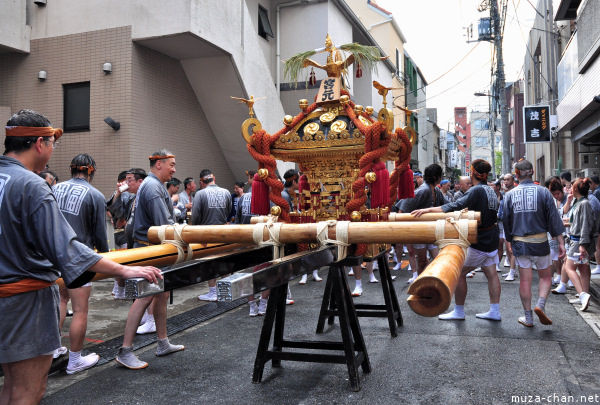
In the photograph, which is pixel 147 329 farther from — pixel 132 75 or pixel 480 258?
pixel 132 75

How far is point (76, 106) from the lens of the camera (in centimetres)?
1053

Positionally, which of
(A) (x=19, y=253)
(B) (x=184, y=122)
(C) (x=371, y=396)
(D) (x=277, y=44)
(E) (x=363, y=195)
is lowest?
(C) (x=371, y=396)

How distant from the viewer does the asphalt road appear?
3797 mm

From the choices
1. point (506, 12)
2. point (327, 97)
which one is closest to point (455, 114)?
point (506, 12)

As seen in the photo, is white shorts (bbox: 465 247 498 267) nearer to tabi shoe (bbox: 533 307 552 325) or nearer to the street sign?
tabi shoe (bbox: 533 307 552 325)

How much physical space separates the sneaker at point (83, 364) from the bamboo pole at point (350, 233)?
1429 millimetres

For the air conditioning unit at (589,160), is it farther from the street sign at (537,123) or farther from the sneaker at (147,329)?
the sneaker at (147,329)

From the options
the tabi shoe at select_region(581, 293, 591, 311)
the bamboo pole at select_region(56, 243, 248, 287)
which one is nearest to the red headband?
the bamboo pole at select_region(56, 243, 248, 287)

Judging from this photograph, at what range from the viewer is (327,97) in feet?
16.7

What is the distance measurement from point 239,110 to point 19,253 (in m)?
9.55

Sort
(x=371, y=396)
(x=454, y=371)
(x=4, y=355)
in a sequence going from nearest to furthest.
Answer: (x=4, y=355), (x=371, y=396), (x=454, y=371)

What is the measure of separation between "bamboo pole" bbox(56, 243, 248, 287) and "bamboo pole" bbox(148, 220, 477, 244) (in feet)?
0.69

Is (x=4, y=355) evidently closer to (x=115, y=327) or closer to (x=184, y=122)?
(x=115, y=327)

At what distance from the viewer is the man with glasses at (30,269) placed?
2396 millimetres
